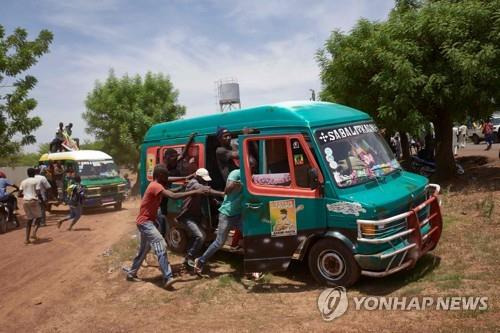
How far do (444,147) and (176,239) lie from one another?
9.00 meters

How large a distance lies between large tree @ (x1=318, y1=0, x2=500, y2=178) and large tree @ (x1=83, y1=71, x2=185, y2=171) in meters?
14.0

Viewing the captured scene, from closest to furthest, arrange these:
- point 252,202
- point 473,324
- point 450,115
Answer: point 473,324, point 252,202, point 450,115

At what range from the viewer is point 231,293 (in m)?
6.14

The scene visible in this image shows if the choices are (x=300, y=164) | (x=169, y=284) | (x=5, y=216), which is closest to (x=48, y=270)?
(x=169, y=284)

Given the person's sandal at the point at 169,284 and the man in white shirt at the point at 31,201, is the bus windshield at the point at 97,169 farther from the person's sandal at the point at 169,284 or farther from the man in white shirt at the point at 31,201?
the person's sandal at the point at 169,284

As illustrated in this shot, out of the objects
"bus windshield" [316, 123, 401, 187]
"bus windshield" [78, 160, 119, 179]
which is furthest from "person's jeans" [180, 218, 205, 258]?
"bus windshield" [78, 160, 119, 179]

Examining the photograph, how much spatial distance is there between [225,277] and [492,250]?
408 centimetres

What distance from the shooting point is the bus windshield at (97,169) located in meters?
16.3

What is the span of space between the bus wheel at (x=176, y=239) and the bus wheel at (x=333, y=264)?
333 cm

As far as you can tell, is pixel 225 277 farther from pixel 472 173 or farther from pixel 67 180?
pixel 67 180

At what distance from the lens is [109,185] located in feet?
53.6

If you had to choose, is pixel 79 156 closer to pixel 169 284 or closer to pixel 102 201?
pixel 102 201

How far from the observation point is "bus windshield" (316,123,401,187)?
5702 millimetres

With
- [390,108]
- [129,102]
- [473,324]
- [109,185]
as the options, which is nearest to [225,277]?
[473,324]
